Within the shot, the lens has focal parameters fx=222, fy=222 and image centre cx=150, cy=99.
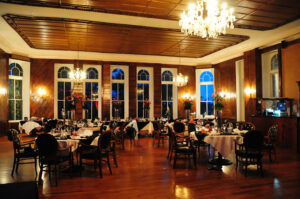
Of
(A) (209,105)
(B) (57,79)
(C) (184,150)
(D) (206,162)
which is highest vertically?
(B) (57,79)

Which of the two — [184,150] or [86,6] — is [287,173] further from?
[86,6]

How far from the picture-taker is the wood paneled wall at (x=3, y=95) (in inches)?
372

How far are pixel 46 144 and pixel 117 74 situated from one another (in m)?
8.36

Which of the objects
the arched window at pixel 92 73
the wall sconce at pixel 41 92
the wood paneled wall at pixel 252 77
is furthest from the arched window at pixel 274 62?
the wall sconce at pixel 41 92

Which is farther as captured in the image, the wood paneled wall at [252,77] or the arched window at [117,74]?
the arched window at [117,74]

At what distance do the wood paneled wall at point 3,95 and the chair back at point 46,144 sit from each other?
668 cm

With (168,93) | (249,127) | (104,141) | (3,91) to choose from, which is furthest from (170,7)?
(3,91)

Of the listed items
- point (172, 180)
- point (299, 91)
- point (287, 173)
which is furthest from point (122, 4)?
point (299, 91)

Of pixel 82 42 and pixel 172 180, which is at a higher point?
pixel 82 42

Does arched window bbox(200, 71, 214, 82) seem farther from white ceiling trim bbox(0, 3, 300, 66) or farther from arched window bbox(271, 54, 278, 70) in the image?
arched window bbox(271, 54, 278, 70)

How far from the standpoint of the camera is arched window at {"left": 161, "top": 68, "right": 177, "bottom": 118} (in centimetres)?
1289

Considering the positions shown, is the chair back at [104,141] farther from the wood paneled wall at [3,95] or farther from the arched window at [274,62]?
the arched window at [274,62]

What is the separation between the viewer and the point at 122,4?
214 inches

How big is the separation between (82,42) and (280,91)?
7912 millimetres
